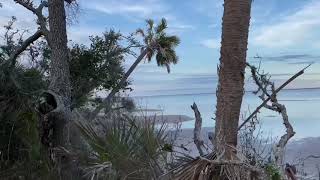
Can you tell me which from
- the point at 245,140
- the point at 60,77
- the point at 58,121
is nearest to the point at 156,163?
the point at 245,140

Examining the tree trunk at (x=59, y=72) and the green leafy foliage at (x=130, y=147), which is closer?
the green leafy foliage at (x=130, y=147)

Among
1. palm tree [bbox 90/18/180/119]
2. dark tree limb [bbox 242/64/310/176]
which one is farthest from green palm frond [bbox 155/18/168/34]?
dark tree limb [bbox 242/64/310/176]

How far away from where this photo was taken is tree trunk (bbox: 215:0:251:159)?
185 inches

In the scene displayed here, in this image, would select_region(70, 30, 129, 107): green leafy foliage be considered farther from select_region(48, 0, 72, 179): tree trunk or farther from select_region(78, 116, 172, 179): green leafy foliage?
select_region(78, 116, 172, 179): green leafy foliage

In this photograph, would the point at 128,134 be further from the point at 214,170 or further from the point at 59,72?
the point at 59,72

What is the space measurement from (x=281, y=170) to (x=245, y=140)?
1.68 meters

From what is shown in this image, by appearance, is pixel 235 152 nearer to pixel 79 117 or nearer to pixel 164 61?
pixel 79 117

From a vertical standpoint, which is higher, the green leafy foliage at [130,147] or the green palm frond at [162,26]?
the green palm frond at [162,26]

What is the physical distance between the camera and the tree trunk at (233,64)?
4.71m

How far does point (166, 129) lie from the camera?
5434mm

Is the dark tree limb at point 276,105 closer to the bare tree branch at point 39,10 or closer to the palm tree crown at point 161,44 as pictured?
the bare tree branch at point 39,10

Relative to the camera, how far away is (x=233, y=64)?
4.72 meters

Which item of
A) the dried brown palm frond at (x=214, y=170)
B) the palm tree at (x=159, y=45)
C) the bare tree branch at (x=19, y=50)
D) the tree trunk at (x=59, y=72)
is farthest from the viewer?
the palm tree at (x=159, y=45)

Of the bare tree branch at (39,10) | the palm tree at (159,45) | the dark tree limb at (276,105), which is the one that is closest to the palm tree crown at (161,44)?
the palm tree at (159,45)
